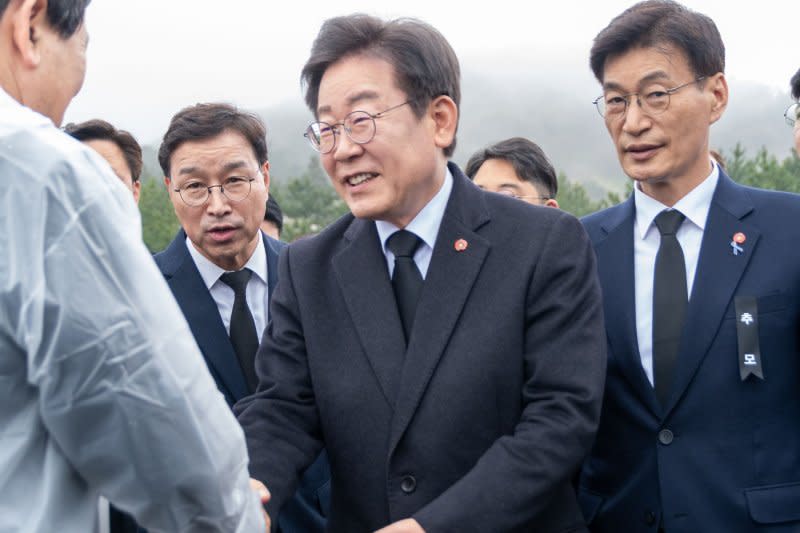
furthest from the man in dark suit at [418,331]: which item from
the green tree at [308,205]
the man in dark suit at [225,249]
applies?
the green tree at [308,205]

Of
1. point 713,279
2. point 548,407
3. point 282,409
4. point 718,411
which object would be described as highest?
point 713,279

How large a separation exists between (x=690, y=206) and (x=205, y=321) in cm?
210

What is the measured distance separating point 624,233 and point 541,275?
82 centimetres

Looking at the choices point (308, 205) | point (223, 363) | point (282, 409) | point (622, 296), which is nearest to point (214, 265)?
point (223, 363)

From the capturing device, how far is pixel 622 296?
3.39 metres

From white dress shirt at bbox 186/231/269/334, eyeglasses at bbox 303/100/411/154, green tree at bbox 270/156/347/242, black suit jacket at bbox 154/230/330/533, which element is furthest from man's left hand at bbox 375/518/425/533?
green tree at bbox 270/156/347/242

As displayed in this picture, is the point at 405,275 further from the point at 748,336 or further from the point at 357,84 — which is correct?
the point at 748,336

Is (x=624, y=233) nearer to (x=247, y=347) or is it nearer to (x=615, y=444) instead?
(x=615, y=444)

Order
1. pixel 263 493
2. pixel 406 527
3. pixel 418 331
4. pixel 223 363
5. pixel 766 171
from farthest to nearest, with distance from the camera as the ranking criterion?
pixel 766 171
pixel 223 363
pixel 418 331
pixel 263 493
pixel 406 527

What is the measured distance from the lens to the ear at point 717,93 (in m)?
3.64

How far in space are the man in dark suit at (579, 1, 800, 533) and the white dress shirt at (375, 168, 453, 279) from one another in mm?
760

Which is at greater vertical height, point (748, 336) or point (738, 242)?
point (738, 242)

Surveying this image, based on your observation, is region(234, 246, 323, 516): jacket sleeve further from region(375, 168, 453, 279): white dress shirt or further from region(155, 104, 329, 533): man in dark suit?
region(155, 104, 329, 533): man in dark suit

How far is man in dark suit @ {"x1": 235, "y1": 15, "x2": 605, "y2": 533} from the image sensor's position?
2738 millimetres
